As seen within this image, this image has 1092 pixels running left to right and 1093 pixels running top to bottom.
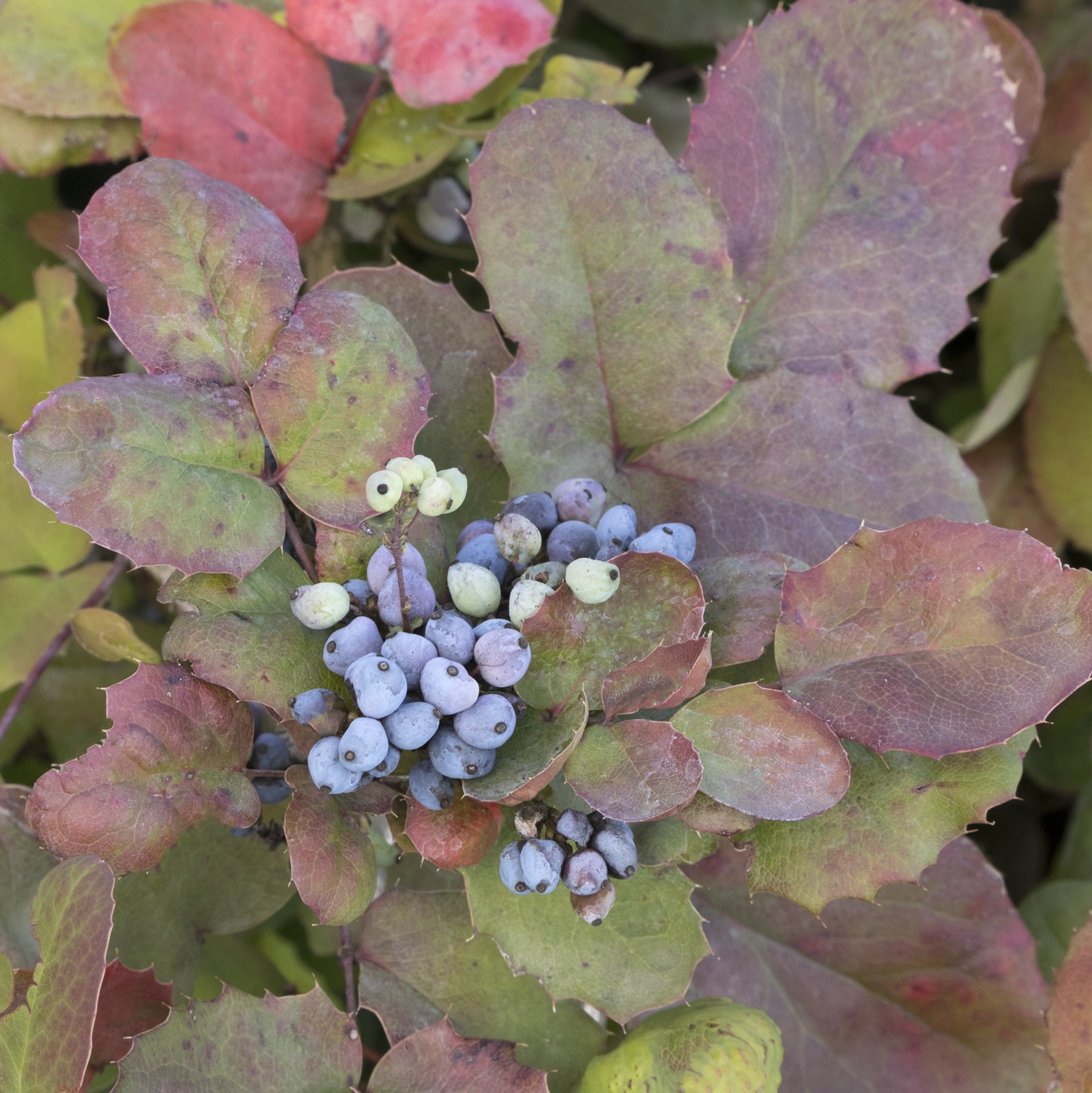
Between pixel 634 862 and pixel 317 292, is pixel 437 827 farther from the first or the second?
pixel 317 292

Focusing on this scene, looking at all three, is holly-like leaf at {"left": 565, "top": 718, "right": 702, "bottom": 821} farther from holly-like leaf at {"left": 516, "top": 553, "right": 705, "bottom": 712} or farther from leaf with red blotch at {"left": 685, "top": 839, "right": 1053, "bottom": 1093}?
leaf with red blotch at {"left": 685, "top": 839, "right": 1053, "bottom": 1093}

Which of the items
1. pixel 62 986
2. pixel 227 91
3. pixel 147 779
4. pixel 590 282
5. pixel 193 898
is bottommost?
pixel 193 898

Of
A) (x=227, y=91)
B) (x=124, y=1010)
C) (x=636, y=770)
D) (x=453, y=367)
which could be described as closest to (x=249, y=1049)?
(x=124, y=1010)

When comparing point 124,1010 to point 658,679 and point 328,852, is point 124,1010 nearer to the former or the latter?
point 328,852

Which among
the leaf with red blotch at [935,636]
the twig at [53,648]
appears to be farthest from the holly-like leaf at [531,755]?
the twig at [53,648]

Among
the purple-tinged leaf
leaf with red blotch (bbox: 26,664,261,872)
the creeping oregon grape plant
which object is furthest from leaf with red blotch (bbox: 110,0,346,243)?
leaf with red blotch (bbox: 26,664,261,872)

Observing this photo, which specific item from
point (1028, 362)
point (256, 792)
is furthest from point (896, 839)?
point (1028, 362)
